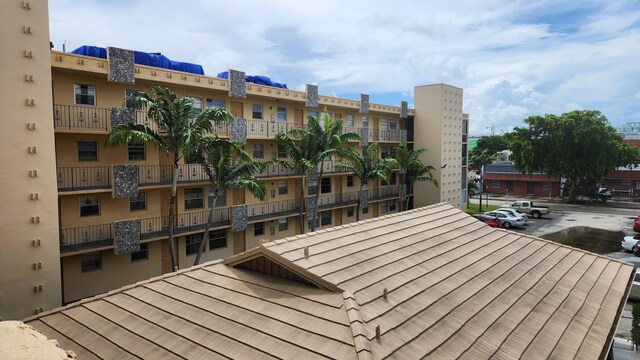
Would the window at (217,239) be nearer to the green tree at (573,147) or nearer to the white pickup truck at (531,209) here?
the white pickup truck at (531,209)

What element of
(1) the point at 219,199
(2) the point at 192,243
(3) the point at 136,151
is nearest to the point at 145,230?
(2) the point at 192,243

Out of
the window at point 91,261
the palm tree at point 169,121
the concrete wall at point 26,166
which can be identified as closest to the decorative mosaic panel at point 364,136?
the palm tree at point 169,121

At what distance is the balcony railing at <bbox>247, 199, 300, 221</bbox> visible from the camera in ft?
88.4

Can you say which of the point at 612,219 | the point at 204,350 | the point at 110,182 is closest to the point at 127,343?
the point at 204,350

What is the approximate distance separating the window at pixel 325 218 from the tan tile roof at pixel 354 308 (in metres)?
18.7

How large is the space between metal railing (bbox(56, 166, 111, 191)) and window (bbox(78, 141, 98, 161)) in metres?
0.62

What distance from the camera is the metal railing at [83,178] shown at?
18.8m

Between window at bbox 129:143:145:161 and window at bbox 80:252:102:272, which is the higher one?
window at bbox 129:143:145:161

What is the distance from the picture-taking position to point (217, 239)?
83.9 feet

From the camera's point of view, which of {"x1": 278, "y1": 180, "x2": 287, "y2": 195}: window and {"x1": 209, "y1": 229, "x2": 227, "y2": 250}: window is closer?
{"x1": 209, "y1": 229, "x2": 227, "y2": 250}: window

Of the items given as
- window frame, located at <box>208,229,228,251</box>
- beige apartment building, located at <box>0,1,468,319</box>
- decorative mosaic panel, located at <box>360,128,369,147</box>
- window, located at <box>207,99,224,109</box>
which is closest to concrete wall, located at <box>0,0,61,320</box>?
beige apartment building, located at <box>0,1,468,319</box>

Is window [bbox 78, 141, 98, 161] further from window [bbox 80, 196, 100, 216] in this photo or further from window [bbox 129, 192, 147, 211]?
window [bbox 129, 192, 147, 211]

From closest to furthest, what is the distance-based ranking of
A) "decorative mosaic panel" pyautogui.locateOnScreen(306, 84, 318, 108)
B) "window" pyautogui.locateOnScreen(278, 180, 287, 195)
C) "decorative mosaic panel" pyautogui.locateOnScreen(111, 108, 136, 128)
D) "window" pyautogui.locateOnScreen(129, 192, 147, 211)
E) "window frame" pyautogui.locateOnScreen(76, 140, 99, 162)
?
"decorative mosaic panel" pyautogui.locateOnScreen(111, 108, 136, 128) < "window frame" pyautogui.locateOnScreen(76, 140, 99, 162) < "window" pyautogui.locateOnScreen(129, 192, 147, 211) < "window" pyautogui.locateOnScreen(278, 180, 287, 195) < "decorative mosaic panel" pyautogui.locateOnScreen(306, 84, 318, 108)

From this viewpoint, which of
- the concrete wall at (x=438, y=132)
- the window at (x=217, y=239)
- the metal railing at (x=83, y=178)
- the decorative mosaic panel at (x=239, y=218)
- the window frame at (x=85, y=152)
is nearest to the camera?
the metal railing at (x=83, y=178)
